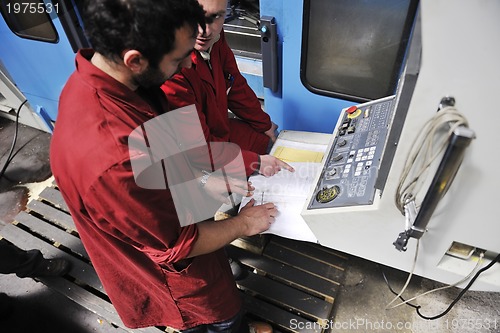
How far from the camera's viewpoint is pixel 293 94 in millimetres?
1651

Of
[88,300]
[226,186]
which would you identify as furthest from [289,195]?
[88,300]

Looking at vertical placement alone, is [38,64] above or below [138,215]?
below

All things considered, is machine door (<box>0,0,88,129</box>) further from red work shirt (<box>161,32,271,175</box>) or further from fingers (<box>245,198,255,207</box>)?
fingers (<box>245,198,255,207</box>)

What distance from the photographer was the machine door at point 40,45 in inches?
76.6

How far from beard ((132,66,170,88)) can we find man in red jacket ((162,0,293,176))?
0.84ft

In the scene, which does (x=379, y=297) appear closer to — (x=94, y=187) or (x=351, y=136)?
(x=351, y=136)

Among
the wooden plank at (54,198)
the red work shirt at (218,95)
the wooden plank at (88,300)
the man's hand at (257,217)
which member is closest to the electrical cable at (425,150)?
the man's hand at (257,217)

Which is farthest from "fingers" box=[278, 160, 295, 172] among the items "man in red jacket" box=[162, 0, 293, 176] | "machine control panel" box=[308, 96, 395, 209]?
"machine control panel" box=[308, 96, 395, 209]

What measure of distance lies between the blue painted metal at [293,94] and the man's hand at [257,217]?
702 mm

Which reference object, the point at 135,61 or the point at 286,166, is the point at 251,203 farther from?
the point at 135,61

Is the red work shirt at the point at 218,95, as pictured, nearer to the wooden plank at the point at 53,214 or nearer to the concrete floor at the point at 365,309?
the concrete floor at the point at 365,309

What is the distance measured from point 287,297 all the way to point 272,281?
110 millimetres

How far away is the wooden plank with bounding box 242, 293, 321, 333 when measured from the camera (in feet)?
4.76

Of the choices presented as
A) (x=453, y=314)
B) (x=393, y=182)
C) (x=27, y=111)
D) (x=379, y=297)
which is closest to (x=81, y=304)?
(x=379, y=297)
